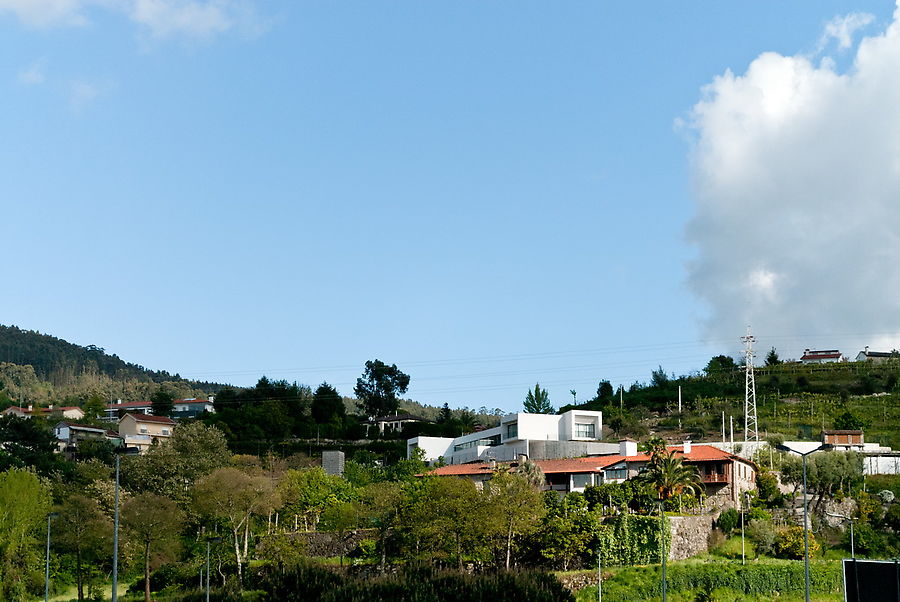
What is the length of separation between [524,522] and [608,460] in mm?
19554

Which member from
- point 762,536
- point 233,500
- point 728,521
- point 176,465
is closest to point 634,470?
point 728,521

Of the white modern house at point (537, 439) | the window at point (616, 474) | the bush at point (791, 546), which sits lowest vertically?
the bush at point (791, 546)

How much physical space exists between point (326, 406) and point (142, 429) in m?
24.9

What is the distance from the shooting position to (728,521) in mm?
76312

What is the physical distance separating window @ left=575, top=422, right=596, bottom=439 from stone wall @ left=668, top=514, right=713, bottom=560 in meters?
33.8

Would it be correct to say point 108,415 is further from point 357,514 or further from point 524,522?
point 524,522

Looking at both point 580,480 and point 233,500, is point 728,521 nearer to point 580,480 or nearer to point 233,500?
point 580,480

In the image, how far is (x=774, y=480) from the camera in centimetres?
8350

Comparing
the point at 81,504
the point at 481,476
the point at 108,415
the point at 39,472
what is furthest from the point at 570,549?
the point at 108,415

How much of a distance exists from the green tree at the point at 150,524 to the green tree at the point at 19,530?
688 cm

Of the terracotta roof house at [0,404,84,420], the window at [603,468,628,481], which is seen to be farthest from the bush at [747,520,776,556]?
the terracotta roof house at [0,404,84,420]

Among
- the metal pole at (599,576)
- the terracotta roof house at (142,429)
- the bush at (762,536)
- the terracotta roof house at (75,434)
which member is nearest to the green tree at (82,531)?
the metal pole at (599,576)

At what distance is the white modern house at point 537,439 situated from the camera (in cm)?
10300

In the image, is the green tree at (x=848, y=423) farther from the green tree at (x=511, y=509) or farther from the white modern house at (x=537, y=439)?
the green tree at (x=511, y=509)
